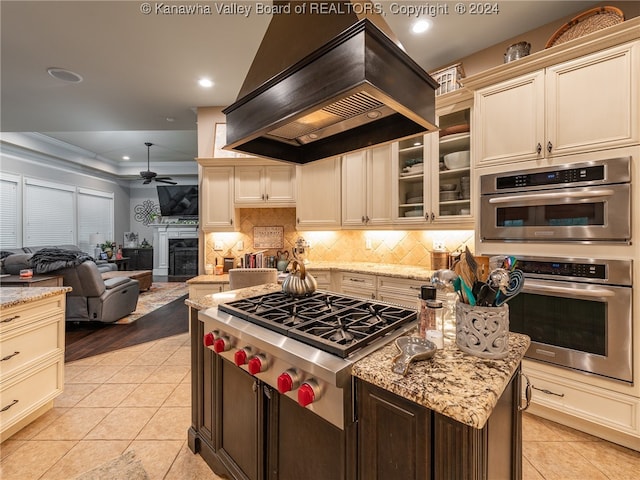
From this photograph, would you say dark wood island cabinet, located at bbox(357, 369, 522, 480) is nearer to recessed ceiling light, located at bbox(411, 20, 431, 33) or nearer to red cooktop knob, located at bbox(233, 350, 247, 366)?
red cooktop knob, located at bbox(233, 350, 247, 366)

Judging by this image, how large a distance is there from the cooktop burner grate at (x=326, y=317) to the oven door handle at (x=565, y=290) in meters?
1.27

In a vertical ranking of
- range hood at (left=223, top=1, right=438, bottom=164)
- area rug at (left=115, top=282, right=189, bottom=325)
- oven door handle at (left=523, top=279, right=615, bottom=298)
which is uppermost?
range hood at (left=223, top=1, right=438, bottom=164)

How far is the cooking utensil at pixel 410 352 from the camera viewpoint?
0.83 meters

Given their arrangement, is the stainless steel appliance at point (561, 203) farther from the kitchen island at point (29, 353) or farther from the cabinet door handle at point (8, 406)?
the cabinet door handle at point (8, 406)

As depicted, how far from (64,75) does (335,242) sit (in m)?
3.61

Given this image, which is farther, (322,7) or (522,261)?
(522,261)

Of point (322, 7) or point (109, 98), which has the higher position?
point (109, 98)

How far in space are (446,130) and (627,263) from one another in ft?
5.80

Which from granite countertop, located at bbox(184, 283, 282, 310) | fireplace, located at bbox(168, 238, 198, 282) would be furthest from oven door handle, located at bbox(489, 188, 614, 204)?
fireplace, located at bbox(168, 238, 198, 282)

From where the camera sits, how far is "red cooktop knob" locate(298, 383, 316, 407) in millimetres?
922

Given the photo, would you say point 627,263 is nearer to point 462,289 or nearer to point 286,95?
point 462,289

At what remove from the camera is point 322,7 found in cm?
118

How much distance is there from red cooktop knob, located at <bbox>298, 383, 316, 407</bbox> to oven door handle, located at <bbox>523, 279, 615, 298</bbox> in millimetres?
1881

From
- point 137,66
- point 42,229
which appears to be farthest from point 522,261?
Result: point 42,229
